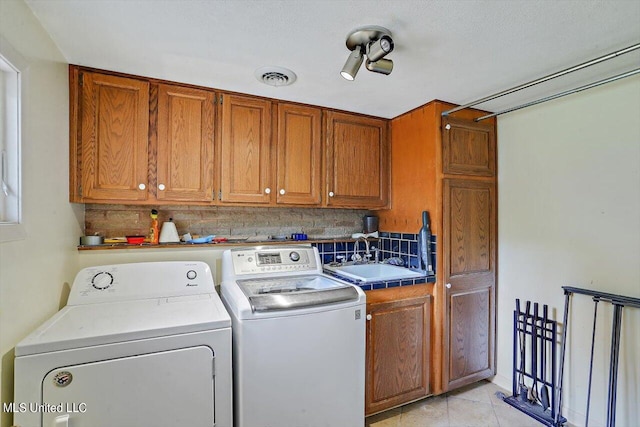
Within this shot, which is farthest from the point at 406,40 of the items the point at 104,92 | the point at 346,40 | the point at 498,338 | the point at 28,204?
the point at 498,338

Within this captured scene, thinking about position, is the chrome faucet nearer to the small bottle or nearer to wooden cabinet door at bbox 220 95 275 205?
wooden cabinet door at bbox 220 95 275 205

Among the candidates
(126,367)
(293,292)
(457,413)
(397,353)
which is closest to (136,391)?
(126,367)

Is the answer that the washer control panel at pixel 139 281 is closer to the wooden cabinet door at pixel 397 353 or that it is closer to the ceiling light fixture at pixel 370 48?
the wooden cabinet door at pixel 397 353

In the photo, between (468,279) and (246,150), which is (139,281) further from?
(468,279)

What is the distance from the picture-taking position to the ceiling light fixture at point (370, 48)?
135 cm

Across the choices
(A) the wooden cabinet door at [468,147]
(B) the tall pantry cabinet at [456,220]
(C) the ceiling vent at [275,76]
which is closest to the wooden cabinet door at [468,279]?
(B) the tall pantry cabinet at [456,220]

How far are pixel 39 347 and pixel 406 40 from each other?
198 centimetres

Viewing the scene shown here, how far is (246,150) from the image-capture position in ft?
6.92

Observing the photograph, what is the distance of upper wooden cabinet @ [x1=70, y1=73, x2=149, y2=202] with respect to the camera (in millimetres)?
1712

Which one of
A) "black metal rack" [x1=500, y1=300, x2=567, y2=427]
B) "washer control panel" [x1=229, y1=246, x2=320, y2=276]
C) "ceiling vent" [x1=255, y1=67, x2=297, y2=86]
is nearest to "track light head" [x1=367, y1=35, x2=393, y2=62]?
"ceiling vent" [x1=255, y1=67, x2=297, y2=86]

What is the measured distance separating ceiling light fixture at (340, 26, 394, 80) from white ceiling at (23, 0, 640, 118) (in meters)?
0.04

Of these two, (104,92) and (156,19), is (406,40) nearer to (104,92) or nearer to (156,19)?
(156,19)

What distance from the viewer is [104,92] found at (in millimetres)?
1764

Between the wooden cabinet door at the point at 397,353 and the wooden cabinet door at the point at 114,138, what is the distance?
5.49 feet
